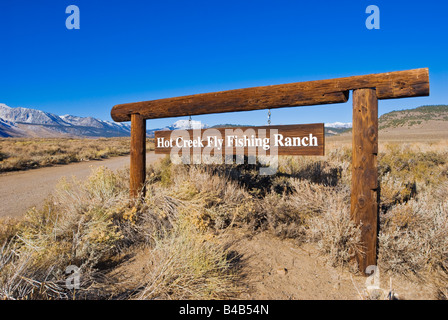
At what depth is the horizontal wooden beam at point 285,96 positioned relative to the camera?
8.35 feet

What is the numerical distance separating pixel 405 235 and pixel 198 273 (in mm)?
2357

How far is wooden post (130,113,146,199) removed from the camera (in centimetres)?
427

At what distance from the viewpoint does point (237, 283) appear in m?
2.53

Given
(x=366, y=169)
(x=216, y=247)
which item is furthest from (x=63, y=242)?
(x=366, y=169)

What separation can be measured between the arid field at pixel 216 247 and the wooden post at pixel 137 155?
0.25 metres

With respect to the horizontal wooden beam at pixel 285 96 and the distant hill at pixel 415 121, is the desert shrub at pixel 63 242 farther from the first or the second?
the distant hill at pixel 415 121

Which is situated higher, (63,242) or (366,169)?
(366,169)

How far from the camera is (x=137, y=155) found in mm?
4289

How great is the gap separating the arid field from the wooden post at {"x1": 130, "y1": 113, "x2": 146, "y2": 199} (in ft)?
0.83

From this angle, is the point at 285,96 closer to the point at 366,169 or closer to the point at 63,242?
the point at 366,169

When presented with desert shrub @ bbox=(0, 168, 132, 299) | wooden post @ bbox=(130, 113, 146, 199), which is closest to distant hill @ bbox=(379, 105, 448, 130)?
wooden post @ bbox=(130, 113, 146, 199)

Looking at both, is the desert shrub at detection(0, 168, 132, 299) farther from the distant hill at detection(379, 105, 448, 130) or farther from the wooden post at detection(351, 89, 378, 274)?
the distant hill at detection(379, 105, 448, 130)

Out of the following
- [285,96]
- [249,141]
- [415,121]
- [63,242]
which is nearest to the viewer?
[63,242]

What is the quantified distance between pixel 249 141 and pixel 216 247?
1.52 metres
